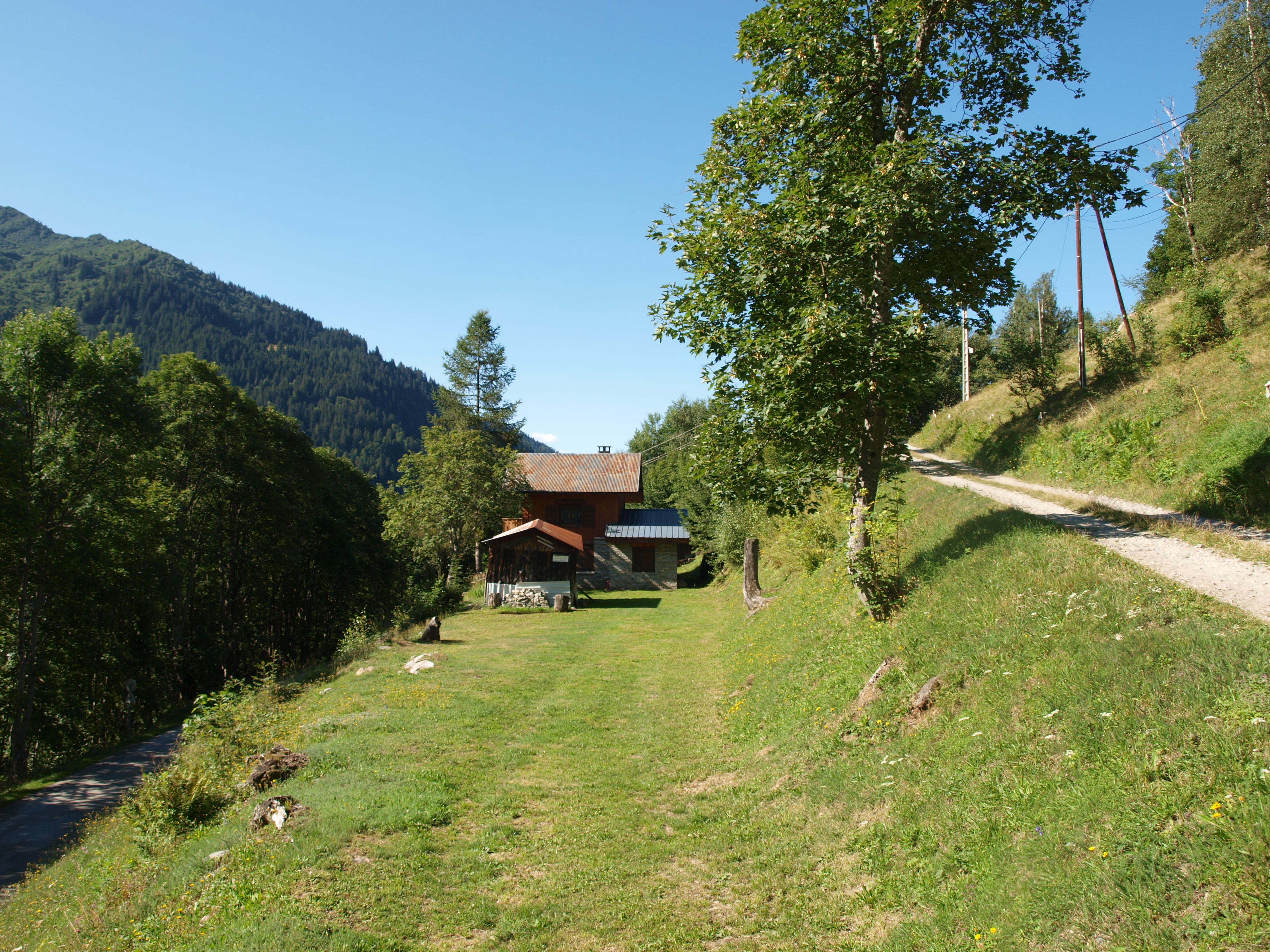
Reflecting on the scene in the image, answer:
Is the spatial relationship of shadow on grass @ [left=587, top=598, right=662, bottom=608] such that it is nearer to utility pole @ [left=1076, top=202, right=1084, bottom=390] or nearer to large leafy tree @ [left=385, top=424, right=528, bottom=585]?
large leafy tree @ [left=385, top=424, right=528, bottom=585]

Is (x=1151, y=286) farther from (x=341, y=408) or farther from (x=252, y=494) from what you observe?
(x=341, y=408)

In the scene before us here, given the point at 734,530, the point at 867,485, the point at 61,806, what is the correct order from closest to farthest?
the point at 867,485
the point at 61,806
the point at 734,530

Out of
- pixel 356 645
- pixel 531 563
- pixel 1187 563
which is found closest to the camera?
pixel 1187 563

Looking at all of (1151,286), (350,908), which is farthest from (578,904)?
(1151,286)

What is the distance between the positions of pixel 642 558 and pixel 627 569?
119 cm

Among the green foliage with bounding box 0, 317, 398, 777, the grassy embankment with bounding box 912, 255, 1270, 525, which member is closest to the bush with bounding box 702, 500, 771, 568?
the grassy embankment with bounding box 912, 255, 1270, 525

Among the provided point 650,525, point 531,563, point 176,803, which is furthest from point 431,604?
point 176,803

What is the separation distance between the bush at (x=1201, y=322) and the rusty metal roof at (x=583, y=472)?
2883cm

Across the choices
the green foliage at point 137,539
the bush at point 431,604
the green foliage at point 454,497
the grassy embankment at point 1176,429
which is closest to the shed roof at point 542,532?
the bush at point 431,604

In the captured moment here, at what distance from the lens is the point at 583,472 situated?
43719mm

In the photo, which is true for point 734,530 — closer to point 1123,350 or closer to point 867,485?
point 1123,350

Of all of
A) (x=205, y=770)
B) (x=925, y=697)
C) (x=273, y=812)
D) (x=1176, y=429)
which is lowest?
(x=205, y=770)

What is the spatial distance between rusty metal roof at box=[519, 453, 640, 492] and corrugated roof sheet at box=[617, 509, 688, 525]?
168 cm

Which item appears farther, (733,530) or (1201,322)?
(733,530)
